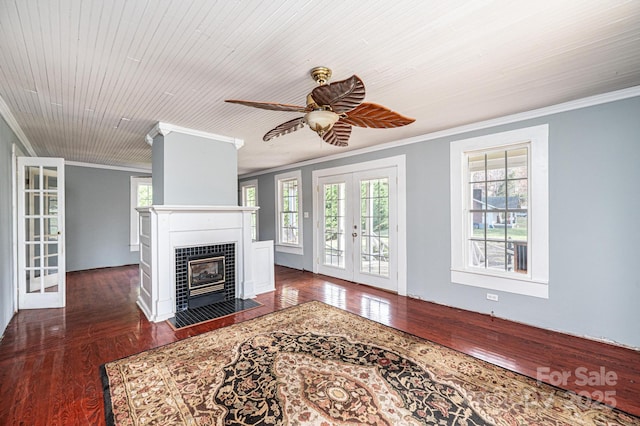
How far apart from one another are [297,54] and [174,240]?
109 inches

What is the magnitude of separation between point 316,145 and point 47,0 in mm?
3516

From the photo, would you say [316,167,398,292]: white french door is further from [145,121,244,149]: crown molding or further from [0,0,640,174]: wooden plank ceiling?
[145,121,244,149]: crown molding

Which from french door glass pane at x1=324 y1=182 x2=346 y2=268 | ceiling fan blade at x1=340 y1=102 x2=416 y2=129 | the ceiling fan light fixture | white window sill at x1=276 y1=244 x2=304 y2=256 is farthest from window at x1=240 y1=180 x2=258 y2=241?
the ceiling fan light fixture

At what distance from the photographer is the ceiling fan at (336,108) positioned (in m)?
1.67

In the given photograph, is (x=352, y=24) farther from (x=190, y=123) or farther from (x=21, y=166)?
(x=21, y=166)

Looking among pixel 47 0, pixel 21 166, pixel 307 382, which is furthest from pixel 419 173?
pixel 21 166

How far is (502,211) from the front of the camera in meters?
3.44

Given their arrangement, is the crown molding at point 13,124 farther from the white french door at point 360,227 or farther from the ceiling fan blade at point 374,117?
the white french door at point 360,227

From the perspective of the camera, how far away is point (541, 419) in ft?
5.71

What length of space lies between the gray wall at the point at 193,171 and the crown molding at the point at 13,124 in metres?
1.40

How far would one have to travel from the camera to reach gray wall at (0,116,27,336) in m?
3.00

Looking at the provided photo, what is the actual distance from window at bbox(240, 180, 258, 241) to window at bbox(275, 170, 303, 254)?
973mm

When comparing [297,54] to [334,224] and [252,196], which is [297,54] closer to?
[334,224]

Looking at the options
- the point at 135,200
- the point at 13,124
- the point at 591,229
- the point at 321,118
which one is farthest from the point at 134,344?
the point at 135,200
